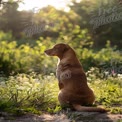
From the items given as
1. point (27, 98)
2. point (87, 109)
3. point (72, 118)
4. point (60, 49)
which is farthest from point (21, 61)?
point (72, 118)

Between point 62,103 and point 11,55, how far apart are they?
7.83 meters

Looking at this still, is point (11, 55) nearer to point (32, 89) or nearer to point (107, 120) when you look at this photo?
point (32, 89)

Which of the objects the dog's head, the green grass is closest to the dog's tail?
the green grass

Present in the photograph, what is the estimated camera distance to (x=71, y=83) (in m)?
7.14

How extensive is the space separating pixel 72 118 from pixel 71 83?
1046 mm

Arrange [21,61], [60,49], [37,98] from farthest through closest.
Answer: [21,61]
[60,49]
[37,98]

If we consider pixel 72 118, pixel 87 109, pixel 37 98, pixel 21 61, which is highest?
pixel 21 61

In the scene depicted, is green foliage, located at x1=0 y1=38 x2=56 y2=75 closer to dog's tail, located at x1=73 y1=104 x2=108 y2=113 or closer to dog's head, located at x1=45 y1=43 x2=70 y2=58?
dog's head, located at x1=45 y1=43 x2=70 y2=58

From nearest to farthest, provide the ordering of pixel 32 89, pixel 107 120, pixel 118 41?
pixel 107 120 → pixel 32 89 → pixel 118 41

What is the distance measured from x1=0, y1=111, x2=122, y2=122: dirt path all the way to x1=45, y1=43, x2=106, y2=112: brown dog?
10.7 inches

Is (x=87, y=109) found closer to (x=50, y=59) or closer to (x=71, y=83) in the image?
(x=71, y=83)

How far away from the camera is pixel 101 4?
19.4 m

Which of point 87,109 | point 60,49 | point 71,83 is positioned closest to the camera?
point 87,109

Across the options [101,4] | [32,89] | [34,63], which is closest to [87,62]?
[34,63]
